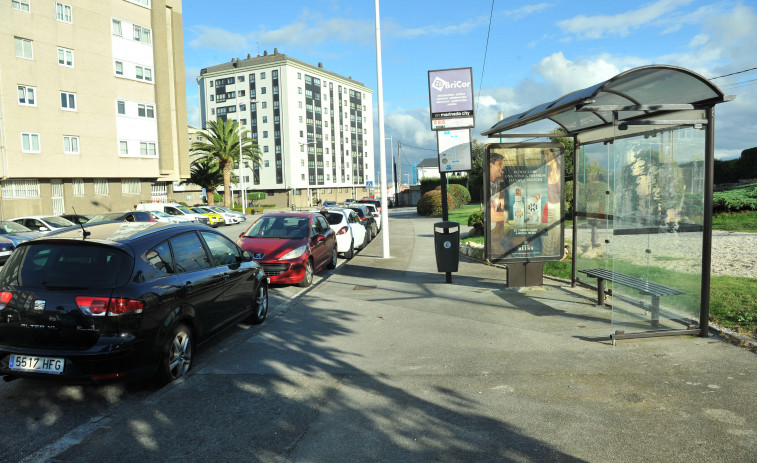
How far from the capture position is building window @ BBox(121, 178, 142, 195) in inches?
1567

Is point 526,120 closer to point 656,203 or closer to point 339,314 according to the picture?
point 656,203

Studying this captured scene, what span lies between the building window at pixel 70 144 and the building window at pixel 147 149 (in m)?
5.19

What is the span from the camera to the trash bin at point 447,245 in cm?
1045

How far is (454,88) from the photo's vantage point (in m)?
12.1

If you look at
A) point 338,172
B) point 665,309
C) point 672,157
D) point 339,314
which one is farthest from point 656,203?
point 338,172

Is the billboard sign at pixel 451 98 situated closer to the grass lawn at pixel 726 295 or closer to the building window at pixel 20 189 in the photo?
the grass lawn at pixel 726 295

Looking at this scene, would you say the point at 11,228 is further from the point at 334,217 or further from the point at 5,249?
the point at 334,217

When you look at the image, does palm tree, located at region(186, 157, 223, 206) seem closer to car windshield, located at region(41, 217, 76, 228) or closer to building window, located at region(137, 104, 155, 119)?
building window, located at region(137, 104, 155, 119)

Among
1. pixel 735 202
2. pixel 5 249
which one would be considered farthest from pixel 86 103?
pixel 735 202

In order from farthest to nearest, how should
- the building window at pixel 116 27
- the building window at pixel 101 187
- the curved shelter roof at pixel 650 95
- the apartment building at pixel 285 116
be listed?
1. the apartment building at pixel 285 116
2. the building window at pixel 101 187
3. the building window at pixel 116 27
4. the curved shelter roof at pixel 650 95

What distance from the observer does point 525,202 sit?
943 centimetres

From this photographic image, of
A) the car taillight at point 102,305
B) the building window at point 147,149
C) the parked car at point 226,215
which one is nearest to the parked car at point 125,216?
the parked car at point 226,215

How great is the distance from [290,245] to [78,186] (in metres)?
32.7

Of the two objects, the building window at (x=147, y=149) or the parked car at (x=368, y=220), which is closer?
the parked car at (x=368, y=220)
